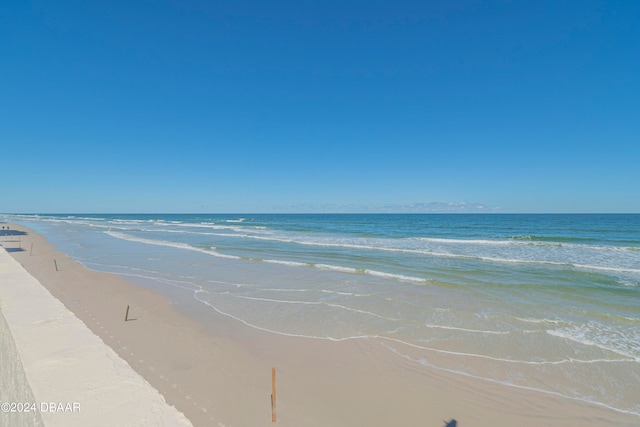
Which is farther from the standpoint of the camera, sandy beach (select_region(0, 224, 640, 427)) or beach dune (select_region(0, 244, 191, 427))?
sandy beach (select_region(0, 224, 640, 427))

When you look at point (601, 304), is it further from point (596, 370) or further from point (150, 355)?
point (150, 355)

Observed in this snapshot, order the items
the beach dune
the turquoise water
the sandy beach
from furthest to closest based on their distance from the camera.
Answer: the turquoise water < the sandy beach < the beach dune

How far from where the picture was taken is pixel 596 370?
6.29m

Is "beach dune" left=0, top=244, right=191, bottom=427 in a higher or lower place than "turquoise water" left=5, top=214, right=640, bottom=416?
higher

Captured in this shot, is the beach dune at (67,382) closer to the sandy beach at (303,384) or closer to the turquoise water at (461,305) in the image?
the sandy beach at (303,384)

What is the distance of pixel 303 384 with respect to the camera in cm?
573

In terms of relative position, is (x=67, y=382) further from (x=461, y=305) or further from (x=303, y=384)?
(x=461, y=305)

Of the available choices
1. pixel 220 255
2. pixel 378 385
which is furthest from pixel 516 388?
pixel 220 255

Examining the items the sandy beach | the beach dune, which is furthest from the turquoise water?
the beach dune

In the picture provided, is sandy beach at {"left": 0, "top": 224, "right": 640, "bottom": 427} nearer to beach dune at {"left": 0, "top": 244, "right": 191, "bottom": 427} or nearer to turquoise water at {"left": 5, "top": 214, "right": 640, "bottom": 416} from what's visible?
beach dune at {"left": 0, "top": 244, "right": 191, "bottom": 427}

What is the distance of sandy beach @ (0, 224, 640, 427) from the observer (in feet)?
15.8

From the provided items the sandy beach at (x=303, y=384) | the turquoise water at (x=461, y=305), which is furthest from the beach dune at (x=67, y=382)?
the turquoise water at (x=461, y=305)

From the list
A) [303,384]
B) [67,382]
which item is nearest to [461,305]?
[303,384]

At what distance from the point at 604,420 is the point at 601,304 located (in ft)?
25.8
